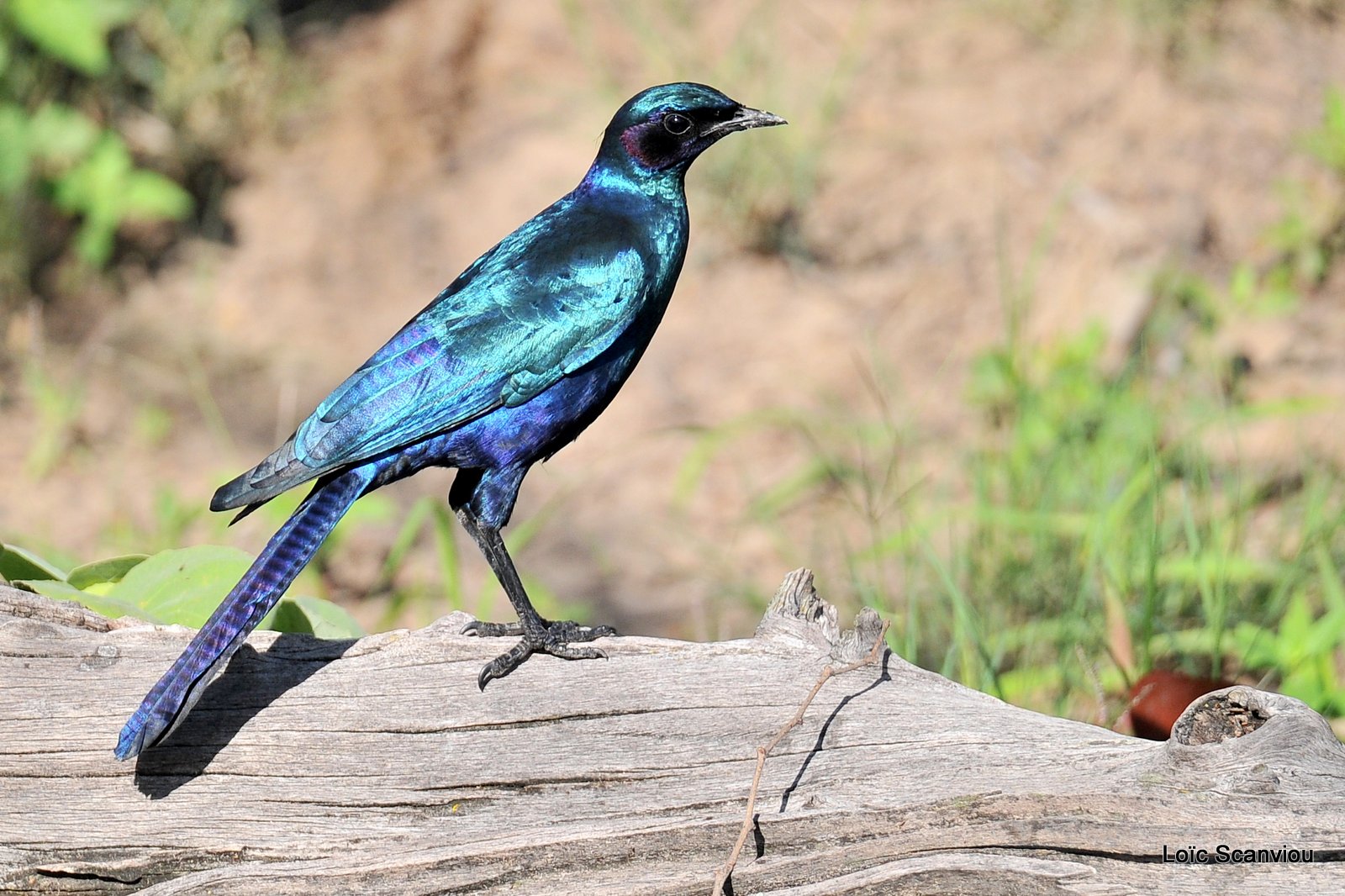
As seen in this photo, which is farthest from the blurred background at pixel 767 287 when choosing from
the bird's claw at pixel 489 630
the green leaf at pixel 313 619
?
the bird's claw at pixel 489 630

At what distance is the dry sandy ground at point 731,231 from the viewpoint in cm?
586

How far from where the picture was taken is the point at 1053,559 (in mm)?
4488

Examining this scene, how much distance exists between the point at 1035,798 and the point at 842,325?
421cm

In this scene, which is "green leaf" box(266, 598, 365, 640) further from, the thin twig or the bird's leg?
the thin twig

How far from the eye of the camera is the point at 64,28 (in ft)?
20.0

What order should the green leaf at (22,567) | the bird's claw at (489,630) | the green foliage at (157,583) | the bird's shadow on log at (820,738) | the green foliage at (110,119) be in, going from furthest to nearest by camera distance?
the green foliage at (110,119), the green leaf at (22,567), the green foliage at (157,583), the bird's claw at (489,630), the bird's shadow on log at (820,738)

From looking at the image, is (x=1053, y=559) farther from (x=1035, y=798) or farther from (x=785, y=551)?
(x=1035, y=798)

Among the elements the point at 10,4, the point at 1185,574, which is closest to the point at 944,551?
the point at 1185,574

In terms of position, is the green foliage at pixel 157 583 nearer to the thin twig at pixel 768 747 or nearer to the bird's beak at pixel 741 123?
the thin twig at pixel 768 747

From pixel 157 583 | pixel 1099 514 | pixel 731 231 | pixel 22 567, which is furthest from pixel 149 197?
pixel 1099 514

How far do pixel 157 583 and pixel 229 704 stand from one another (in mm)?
615

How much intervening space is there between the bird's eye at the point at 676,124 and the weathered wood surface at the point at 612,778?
3.84ft

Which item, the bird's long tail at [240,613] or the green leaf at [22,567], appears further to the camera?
the green leaf at [22,567]

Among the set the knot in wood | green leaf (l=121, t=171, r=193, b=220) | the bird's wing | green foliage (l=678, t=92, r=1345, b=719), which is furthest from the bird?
green leaf (l=121, t=171, r=193, b=220)
